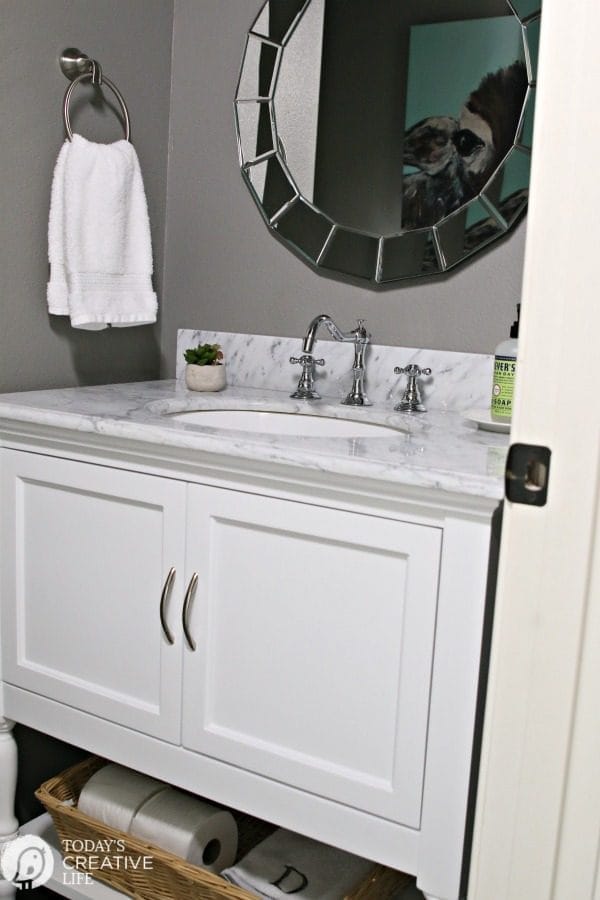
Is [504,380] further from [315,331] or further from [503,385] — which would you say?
→ [315,331]

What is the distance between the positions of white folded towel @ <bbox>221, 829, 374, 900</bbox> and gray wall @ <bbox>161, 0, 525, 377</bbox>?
90 centimetres

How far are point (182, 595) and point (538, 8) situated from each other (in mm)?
1124

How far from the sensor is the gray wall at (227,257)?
1.68 meters

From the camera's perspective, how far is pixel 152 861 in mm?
1389

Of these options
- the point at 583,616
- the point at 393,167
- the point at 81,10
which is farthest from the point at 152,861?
the point at 81,10

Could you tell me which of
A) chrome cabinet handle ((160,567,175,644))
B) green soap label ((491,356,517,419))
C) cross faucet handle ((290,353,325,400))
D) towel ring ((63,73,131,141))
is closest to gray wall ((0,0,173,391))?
towel ring ((63,73,131,141))

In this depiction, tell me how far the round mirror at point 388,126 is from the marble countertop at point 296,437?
304 millimetres

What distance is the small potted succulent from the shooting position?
175 cm

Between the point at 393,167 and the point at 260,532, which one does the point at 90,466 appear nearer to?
the point at 260,532

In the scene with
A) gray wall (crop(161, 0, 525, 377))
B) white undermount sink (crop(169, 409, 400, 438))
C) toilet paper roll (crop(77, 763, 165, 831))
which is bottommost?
toilet paper roll (crop(77, 763, 165, 831))

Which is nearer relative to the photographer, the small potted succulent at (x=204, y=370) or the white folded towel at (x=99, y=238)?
the white folded towel at (x=99, y=238)

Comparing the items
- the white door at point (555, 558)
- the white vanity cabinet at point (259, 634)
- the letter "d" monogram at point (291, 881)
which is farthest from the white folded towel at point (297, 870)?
the white door at point (555, 558)

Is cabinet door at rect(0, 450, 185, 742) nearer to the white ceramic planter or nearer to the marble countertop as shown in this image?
the marble countertop

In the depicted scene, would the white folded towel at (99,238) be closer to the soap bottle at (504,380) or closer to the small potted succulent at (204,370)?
the small potted succulent at (204,370)
